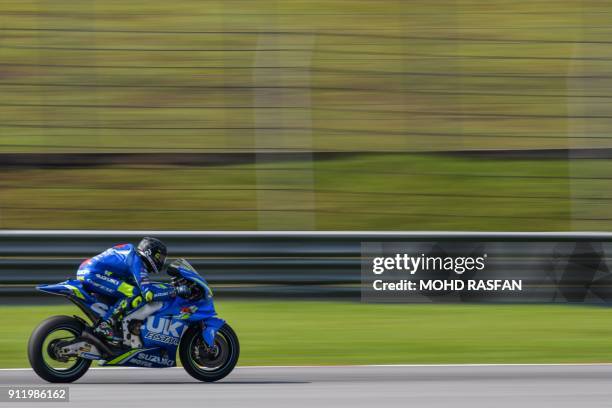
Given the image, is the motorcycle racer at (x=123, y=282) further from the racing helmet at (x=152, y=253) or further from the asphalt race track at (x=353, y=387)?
the asphalt race track at (x=353, y=387)

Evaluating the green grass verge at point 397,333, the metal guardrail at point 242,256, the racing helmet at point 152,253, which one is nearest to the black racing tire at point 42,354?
the racing helmet at point 152,253

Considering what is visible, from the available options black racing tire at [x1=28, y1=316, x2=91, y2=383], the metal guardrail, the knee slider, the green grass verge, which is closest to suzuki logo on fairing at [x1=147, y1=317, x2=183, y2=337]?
the knee slider

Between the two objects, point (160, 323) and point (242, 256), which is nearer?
point (160, 323)

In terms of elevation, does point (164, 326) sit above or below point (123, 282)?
below

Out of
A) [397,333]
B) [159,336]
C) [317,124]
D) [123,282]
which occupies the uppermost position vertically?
[317,124]

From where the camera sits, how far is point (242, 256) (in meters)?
11.0

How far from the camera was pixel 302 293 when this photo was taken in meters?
11.0

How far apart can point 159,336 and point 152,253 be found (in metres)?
0.57

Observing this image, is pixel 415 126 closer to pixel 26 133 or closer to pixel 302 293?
pixel 302 293

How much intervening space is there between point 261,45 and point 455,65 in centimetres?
308

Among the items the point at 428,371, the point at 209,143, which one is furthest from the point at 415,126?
the point at 428,371

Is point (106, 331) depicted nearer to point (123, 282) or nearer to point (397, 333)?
point (123, 282)

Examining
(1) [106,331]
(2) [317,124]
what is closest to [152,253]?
(1) [106,331]

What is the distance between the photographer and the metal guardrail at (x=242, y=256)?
10773 millimetres
